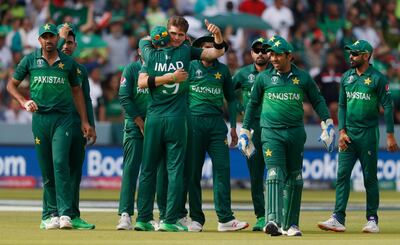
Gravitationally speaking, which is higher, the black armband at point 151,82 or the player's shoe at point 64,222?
the black armband at point 151,82

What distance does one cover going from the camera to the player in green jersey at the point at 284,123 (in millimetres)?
15750

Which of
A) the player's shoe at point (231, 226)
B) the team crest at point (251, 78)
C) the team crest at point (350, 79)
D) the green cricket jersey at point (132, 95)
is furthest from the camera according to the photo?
the team crest at point (251, 78)

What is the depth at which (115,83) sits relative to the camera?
29.3 meters

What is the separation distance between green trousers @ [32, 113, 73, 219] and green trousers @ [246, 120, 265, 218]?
8.09 ft

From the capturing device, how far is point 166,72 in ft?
52.5

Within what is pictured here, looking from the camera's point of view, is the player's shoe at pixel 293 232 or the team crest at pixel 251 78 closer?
the player's shoe at pixel 293 232

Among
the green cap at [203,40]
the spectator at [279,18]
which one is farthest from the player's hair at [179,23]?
the spectator at [279,18]

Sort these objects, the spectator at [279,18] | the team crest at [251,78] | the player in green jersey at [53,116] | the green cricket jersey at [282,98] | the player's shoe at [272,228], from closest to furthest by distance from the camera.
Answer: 1. the player's shoe at [272,228]
2. the green cricket jersey at [282,98]
3. the player in green jersey at [53,116]
4. the team crest at [251,78]
5. the spectator at [279,18]

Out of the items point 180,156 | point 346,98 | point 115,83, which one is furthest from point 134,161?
point 115,83

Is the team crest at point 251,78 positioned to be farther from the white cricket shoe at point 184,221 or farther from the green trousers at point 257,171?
the white cricket shoe at point 184,221

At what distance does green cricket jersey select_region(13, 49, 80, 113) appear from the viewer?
16.4 m

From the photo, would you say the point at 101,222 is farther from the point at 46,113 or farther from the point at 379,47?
the point at 379,47

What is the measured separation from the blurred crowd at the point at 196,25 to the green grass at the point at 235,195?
9.19 ft

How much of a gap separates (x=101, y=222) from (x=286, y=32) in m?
15.1
